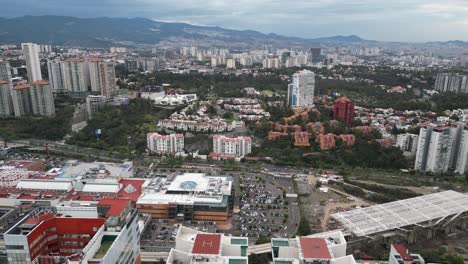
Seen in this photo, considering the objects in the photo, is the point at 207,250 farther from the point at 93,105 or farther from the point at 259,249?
the point at 93,105

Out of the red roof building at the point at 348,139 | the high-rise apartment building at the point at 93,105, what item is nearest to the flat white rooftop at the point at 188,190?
the red roof building at the point at 348,139

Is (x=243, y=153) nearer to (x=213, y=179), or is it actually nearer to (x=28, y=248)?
(x=213, y=179)

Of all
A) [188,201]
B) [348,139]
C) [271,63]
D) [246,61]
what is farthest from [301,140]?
[246,61]

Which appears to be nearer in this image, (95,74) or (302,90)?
(302,90)

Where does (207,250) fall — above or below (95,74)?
below

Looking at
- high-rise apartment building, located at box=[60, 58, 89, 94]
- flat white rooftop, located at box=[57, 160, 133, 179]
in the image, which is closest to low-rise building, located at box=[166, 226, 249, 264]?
flat white rooftop, located at box=[57, 160, 133, 179]

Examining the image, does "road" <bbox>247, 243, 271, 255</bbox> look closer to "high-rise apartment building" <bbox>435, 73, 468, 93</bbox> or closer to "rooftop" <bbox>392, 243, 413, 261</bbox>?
"rooftop" <bbox>392, 243, 413, 261</bbox>

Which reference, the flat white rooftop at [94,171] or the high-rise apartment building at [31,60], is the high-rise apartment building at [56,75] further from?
the flat white rooftop at [94,171]
